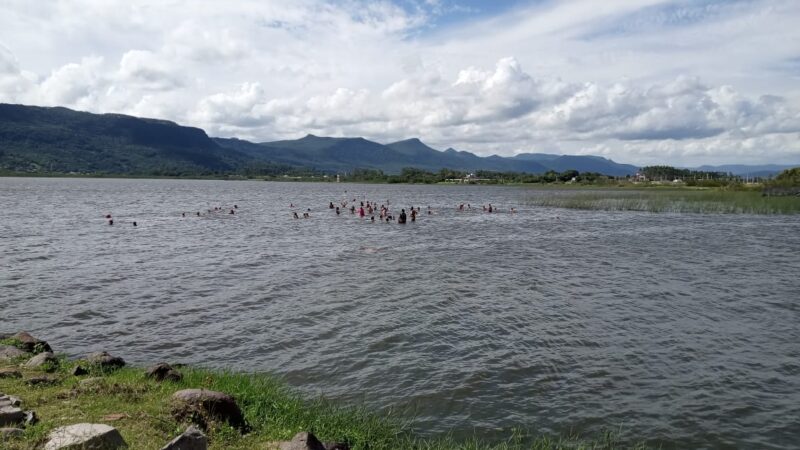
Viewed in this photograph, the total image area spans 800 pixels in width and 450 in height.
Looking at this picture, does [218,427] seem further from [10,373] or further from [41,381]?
[10,373]

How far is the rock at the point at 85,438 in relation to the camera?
294 inches

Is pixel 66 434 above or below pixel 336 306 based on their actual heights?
above

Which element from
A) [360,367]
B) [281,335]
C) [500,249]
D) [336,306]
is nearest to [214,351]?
[281,335]

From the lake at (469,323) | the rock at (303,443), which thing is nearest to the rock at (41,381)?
the lake at (469,323)

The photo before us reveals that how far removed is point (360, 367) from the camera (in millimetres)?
15359

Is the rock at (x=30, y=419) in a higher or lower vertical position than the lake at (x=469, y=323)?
higher

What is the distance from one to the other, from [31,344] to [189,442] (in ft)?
34.9

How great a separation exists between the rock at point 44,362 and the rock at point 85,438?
17.5ft

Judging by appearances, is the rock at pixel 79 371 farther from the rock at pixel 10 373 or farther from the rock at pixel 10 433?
the rock at pixel 10 433

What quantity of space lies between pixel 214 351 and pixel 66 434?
8.63 meters

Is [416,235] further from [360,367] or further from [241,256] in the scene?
[360,367]

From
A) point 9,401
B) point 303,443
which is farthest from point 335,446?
point 9,401

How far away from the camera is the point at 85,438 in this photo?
753cm

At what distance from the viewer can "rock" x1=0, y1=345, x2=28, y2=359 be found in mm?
13477
